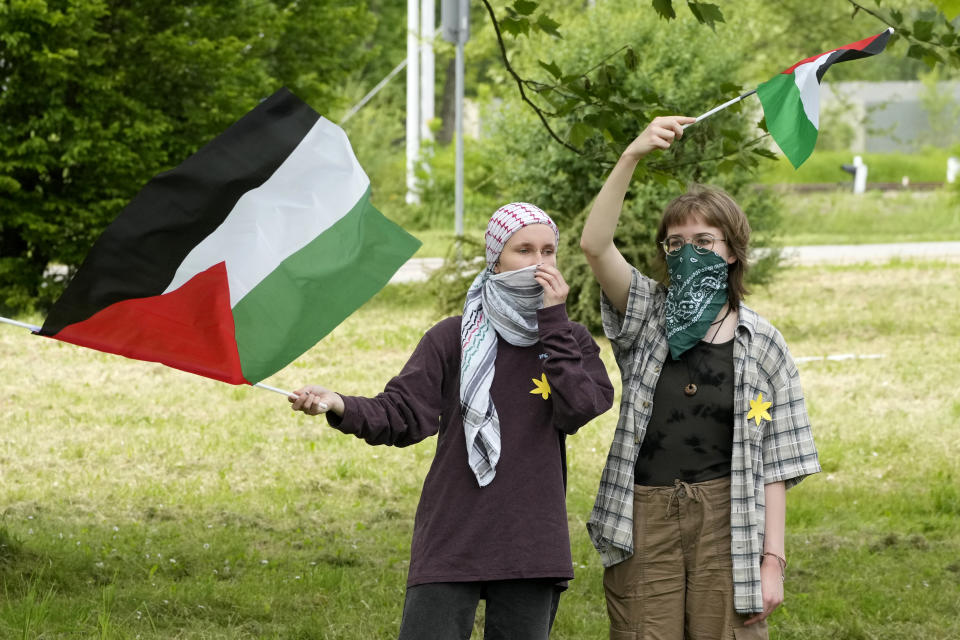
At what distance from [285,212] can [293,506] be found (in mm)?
3618

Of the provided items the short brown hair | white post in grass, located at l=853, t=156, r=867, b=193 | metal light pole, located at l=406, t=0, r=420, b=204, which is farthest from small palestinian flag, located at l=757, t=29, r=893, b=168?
white post in grass, located at l=853, t=156, r=867, b=193

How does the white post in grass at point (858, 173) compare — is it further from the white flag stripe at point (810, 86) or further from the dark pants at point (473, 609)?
the dark pants at point (473, 609)

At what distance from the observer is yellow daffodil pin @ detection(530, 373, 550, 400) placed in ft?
10.6

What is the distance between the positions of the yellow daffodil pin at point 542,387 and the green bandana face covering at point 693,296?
14.7 inches

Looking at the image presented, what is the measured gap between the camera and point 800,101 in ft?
12.6

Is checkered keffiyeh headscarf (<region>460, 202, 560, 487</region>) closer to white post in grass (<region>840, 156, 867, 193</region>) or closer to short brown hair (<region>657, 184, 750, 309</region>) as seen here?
short brown hair (<region>657, 184, 750, 309</region>)

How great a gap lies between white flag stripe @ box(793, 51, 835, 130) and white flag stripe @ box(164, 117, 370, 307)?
138 centimetres

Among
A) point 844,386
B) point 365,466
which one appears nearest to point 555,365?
point 365,466

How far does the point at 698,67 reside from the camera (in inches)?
→ 521

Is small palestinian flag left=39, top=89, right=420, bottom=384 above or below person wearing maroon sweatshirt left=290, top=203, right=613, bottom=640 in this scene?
above

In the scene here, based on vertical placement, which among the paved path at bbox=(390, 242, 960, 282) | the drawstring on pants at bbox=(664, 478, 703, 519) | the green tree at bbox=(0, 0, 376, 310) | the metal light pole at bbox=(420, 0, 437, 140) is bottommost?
the drawstring on pants at bbox=(664, 478, 703, 519)

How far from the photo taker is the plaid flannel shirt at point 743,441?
10.7ft

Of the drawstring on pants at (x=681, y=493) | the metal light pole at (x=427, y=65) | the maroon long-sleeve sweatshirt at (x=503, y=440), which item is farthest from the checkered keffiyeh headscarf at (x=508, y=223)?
the metal light pole at (x=427, y=65)

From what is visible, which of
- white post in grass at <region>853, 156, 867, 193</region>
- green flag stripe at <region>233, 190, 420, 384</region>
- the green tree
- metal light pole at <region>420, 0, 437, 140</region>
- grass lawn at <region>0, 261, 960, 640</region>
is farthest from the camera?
white post in grass at <region>853, 156, 867, 193</region>
